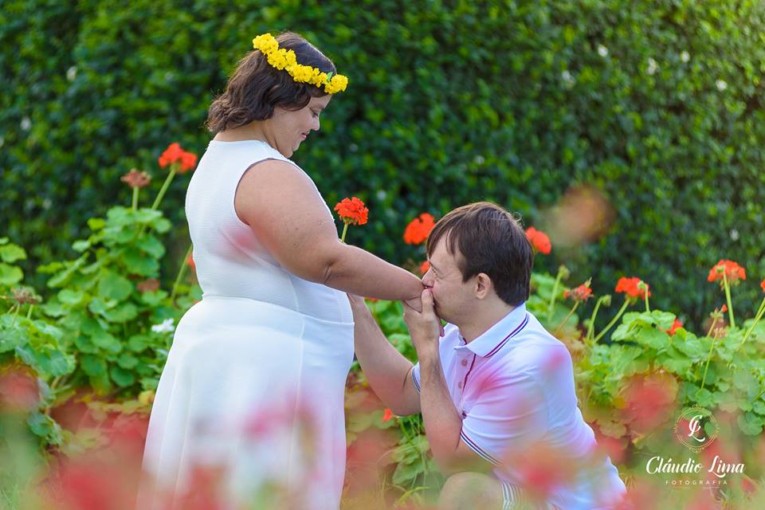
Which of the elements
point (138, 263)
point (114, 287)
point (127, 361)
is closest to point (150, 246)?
point (138, 263)

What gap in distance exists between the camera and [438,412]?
253 centimetres

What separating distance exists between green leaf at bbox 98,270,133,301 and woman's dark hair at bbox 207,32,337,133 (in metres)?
1.94

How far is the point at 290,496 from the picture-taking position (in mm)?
1551

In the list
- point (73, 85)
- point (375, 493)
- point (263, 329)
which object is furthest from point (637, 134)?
point (263, 329)

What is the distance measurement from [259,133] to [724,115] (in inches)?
154

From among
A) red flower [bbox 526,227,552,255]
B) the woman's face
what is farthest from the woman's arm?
red flower [bbox 526,227,552,255]

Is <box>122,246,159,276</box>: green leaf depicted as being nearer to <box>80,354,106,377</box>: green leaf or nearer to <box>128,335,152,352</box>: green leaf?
<box>128,335,152,352</box>: green leaf

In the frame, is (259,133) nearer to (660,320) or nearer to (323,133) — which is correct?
(660,320)

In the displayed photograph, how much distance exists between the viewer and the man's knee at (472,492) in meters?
2.36

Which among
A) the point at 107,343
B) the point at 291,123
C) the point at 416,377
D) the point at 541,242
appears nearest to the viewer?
the point at 291,123

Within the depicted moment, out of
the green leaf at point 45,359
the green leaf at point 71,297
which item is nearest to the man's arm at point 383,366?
the green leaf at point 45,359

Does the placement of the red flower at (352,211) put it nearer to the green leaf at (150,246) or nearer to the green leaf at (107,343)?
the green leaf at (107,343)

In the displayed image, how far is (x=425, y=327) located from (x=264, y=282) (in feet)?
1.23

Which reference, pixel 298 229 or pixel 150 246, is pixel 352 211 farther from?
pixel 150 246
